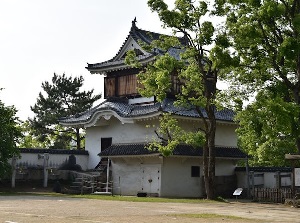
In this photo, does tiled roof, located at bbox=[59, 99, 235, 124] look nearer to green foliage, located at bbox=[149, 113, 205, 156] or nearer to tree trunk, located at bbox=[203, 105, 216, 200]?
green foliage, located at bbox=[149, 113, 205, 156]

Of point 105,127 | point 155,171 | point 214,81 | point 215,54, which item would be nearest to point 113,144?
point 105,127

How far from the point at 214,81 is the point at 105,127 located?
40.9ft

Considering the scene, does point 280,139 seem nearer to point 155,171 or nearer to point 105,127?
point 155,171

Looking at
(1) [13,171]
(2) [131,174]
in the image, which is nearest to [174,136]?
(2) [131,174]

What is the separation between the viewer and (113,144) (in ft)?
129

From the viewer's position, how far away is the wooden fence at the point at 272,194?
29641mm

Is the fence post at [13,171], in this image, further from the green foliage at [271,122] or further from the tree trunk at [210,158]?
the green foliage at [271,122]

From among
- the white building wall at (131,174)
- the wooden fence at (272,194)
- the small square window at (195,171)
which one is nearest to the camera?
the wooden fence at (272,194)

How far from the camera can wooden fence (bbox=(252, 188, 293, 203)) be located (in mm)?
29641

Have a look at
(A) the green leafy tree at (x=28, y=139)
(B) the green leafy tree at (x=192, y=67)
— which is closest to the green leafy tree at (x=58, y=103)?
(A) the green leafy tree at (x=28, y=139)

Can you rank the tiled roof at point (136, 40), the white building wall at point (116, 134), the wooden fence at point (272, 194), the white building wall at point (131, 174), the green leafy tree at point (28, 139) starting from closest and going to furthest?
the wooden fence at point (272, 194) < the white building wall at point (131, 174) < the white building wall at point (116, 134) < the tiled roof at point (136, 40) < the green leafy tree at point (28, 139)

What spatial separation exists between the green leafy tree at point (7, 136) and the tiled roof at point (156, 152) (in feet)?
20.0

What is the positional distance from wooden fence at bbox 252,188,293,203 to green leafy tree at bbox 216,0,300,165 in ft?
8.66

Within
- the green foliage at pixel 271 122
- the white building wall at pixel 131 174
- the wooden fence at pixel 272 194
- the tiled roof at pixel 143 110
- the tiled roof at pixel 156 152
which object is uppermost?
the tiled roof at pixel 143 110
